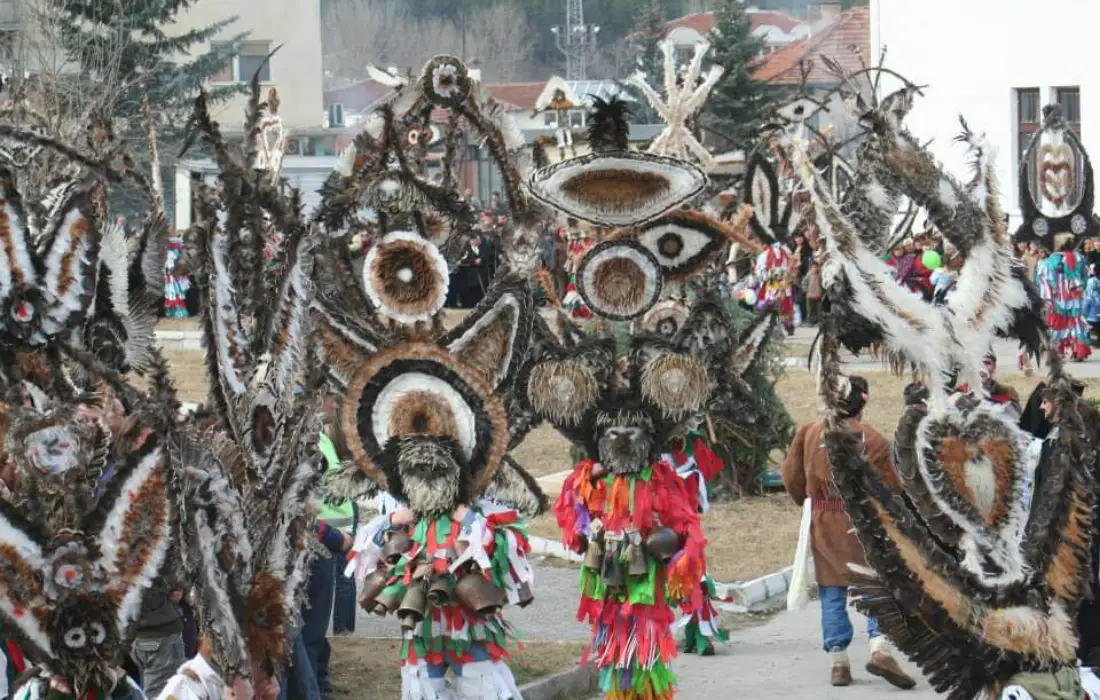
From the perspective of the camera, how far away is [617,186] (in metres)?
9.88

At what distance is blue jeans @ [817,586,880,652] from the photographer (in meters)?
9.93

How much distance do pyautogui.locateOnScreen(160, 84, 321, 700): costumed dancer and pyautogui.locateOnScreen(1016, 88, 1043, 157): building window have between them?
27459 mm

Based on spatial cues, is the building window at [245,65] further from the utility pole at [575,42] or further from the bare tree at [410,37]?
the bare tree at [410,37]

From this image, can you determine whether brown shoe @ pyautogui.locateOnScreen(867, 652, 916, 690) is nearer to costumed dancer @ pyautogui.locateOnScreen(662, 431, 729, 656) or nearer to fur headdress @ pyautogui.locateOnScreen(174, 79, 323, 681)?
costumed dancer @ pyautogui.locateOnScreen(662, 431, 729, 656)

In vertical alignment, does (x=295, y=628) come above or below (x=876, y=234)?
below

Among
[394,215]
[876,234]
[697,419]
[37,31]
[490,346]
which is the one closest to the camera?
[876,234]

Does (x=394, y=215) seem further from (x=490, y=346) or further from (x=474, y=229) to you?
(x=490, y=346)

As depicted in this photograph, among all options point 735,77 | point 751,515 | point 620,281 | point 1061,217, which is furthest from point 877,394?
point 735,77

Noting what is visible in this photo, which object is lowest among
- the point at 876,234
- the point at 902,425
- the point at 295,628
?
the point at 295,628

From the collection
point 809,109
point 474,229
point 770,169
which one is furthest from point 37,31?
point 474,229

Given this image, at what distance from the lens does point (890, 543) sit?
233 inches

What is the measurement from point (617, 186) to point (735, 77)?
3201cm

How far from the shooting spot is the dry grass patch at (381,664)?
9555 mm

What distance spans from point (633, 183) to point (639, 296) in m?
0.60
